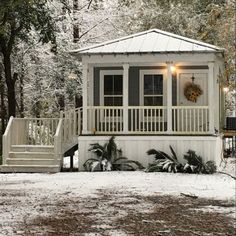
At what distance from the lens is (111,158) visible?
1706 cm

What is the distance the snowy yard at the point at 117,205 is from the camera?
305 inches

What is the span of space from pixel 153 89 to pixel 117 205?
31.2 feet

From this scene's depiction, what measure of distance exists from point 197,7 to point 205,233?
18227 mm

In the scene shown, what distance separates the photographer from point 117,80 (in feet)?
62.6

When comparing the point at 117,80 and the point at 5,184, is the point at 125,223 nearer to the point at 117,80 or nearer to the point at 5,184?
the point at 5,184

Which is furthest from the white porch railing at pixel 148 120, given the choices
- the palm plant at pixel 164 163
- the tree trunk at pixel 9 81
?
the tree trunk at pixel 9 81

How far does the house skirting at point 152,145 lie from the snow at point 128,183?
3.98ft

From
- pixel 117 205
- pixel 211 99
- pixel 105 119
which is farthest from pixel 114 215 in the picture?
pixel 105 119

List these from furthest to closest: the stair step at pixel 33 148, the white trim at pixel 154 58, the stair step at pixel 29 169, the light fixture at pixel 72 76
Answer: the light fixture at pixel 72 76
the stair step at pixel 33 148
the white trim at pixel 154 58
the stair step at pixel 29 169

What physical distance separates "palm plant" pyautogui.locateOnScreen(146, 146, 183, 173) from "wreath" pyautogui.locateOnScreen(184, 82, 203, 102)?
264 centimetres

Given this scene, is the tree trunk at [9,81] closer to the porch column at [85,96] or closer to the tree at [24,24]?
the tree at [24,24]

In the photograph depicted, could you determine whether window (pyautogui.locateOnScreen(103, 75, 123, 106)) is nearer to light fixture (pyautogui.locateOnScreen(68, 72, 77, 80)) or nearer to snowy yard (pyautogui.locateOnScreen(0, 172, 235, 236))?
snowy yard (pyautogui.locateOnScreen(0, 172, 235, 236))

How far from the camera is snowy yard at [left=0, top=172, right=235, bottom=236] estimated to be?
7.74m

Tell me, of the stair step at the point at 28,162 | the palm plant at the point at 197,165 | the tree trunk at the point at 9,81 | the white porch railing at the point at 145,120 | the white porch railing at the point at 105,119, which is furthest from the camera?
the tree trunk at the point at 9,81
